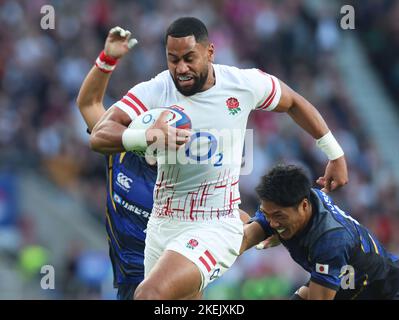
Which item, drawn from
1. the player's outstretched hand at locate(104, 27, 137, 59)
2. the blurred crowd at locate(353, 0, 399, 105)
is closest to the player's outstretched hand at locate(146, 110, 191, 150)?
the player's outstretched hand at locate(104, 27, 137, 59)

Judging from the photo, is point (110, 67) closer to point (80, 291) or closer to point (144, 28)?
point (80, 291)

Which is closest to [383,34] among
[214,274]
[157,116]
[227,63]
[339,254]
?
[227,63]

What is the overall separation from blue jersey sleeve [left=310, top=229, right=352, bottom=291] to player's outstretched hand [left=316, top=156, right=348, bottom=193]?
1.92 ft

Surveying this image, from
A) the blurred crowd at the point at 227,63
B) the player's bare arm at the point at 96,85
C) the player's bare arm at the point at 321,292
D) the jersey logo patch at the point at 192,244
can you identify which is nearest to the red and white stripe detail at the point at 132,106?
the player's bare arm at the point at 96,85

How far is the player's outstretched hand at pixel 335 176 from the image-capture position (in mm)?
8211

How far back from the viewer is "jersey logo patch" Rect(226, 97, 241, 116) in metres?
7.66

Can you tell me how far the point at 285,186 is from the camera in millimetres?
7727

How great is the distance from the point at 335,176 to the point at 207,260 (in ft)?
4.50

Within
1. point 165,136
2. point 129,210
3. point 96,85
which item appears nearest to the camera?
point 165,136

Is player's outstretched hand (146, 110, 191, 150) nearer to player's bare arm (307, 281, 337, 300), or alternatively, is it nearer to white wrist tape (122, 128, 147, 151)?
white wrist tape (122, 128, 147, 151)

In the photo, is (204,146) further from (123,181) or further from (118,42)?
(123,181)

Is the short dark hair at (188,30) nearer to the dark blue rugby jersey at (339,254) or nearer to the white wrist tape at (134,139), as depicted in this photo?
the white wrist tape at (134,139)

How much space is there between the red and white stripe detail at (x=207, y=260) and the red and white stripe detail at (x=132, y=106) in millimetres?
1090
